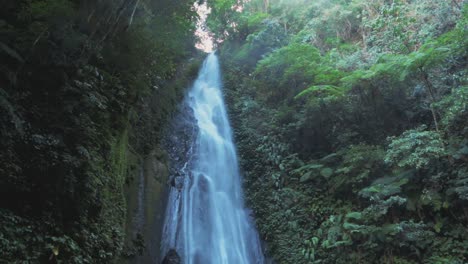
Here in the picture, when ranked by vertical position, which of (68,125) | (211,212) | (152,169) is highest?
(152,169)

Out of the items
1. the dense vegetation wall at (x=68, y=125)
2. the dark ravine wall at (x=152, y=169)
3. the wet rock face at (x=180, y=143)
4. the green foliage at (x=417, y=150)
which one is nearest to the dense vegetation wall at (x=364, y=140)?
the green foliage at (x=417, y=150)

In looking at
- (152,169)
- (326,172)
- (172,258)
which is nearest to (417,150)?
(326,172)

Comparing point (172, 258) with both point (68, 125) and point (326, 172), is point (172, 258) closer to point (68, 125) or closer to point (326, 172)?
point (68, 125)

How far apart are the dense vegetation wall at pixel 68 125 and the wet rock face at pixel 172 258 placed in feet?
4.46

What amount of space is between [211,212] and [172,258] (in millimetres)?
2513

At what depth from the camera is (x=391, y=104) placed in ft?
35.5

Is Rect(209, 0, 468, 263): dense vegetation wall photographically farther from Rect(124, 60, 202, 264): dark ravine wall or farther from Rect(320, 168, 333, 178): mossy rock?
Rect(124, 60, 202, 264): dark ravine wall

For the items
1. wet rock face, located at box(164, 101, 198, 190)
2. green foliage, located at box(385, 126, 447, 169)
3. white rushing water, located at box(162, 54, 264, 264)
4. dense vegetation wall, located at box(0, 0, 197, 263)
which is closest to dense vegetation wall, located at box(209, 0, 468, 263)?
green foliage, located at box(385, 126, 447, 169)

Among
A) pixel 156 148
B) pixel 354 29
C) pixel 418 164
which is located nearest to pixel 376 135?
pixel 418 164

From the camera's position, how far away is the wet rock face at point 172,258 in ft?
27.0

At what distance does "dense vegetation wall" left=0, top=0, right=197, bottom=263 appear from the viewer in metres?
4.28

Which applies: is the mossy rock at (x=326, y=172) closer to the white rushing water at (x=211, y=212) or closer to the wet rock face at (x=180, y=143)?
the white rushing water at (x=211, y=212)

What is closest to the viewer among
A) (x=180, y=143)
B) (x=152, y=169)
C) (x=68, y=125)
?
(x=68, y=125)

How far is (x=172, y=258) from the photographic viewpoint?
→ 8.30m
